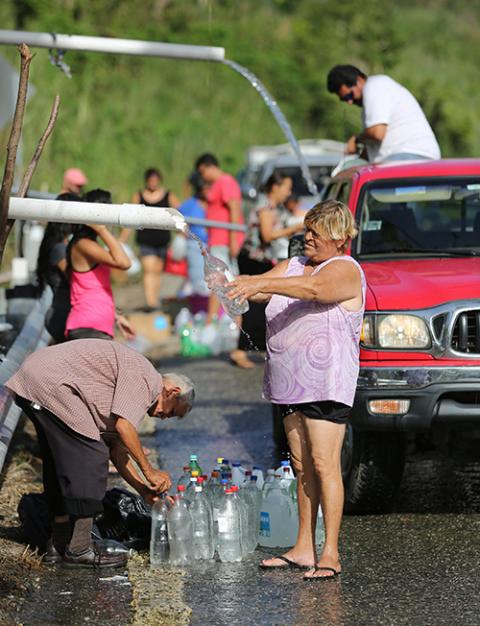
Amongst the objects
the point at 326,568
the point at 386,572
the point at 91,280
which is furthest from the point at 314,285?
the point at 91,280

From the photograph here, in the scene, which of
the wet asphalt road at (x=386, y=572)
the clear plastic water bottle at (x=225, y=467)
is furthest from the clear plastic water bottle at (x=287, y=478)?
the wet asphalt road at (x=386, y=572)

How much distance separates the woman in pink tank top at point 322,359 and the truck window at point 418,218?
187 centimetres

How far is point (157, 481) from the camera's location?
6.71 metres

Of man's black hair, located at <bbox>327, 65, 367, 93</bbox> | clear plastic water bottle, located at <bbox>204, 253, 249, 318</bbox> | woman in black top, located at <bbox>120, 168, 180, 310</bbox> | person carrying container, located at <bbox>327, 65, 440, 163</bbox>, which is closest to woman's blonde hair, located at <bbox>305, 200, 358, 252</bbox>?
clear plastic water bottle, located at <bbox>204, 253, 249, 318</bbox>

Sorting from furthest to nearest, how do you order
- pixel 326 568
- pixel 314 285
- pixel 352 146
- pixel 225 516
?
pixel 352 146, pixel 225 516, pixel 326 568, pixel 314 285

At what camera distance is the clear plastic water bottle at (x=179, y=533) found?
22.8 ft

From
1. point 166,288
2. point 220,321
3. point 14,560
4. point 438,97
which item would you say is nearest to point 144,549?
point 14,560

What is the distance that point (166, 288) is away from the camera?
2052cm

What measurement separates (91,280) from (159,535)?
2357mm

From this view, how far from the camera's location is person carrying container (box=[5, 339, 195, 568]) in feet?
21.4

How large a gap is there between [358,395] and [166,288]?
522 inches

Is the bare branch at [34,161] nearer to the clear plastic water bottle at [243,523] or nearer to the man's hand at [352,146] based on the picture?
the clear plastic water bottle at [243,523]

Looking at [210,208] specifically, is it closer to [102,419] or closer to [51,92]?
[51,92]

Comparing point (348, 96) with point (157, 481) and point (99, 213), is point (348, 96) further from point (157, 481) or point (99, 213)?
point (99, 213)
